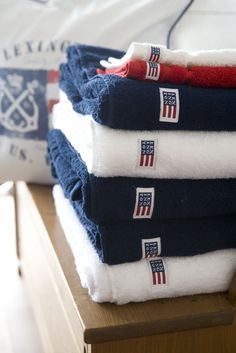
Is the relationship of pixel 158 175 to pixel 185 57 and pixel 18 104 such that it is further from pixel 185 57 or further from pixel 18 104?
pixel 18 104

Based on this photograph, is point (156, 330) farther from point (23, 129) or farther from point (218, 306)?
point (23, 129)

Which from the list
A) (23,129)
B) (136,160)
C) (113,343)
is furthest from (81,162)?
(23,129)

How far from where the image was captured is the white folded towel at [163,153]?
0.42 m

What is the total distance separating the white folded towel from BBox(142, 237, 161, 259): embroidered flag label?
75 mm

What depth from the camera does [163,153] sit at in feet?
1.41

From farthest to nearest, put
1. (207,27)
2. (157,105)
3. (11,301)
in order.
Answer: (11,301)
(207,27)
(157,105)

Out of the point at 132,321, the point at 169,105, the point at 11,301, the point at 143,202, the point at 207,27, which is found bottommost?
the point at 11,301

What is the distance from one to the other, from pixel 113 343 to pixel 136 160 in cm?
20

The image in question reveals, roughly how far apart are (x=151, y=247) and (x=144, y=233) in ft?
0.06

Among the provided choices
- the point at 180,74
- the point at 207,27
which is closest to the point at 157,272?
the point at 180,74

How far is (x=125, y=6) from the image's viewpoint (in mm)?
767

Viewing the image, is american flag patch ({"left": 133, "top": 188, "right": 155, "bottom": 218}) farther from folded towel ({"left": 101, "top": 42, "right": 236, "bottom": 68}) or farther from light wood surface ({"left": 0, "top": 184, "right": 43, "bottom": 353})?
light wood surface ({"left": 0, "top": 184, "right": 43, "bottom": 353})

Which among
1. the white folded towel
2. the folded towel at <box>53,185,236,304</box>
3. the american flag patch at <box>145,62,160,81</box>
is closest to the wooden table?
the folded towel at <box>53,185,236,304</box>

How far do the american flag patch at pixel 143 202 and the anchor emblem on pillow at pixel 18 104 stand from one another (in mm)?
432
